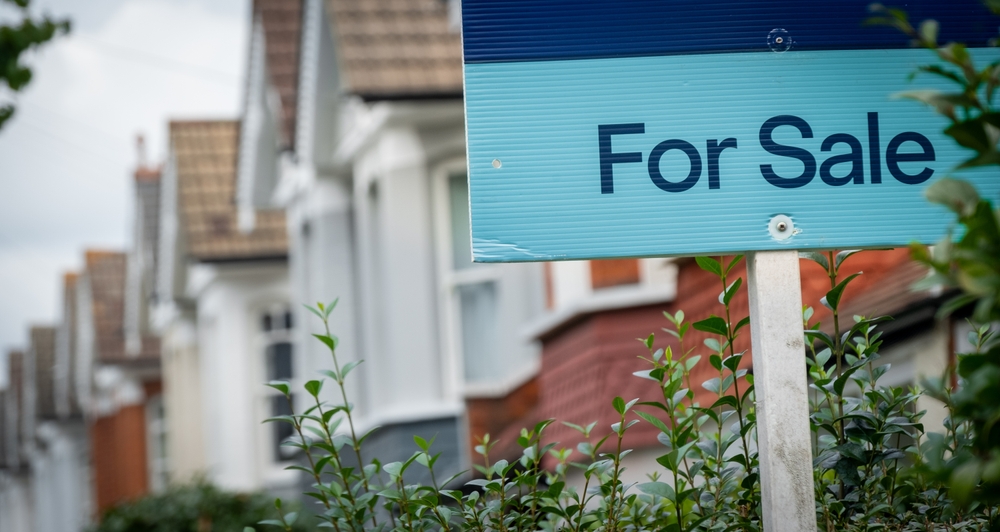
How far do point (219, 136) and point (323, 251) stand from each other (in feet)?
32.5

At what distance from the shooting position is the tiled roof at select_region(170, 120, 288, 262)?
21.6m

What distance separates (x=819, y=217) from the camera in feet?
8.80

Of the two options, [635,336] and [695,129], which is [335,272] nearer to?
[635,336]

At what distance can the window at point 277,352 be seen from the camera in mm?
22250

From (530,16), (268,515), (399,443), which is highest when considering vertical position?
(530,16)

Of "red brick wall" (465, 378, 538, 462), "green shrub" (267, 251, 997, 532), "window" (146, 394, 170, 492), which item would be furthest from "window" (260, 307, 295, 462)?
"green shrub" (267, 251, 997, 532)

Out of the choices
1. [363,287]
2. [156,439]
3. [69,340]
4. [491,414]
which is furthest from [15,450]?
[491,414]

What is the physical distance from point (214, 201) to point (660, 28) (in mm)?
20710

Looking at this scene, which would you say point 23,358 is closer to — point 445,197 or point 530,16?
point 445,197

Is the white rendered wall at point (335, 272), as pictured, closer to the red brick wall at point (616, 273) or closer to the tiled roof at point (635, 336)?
the tiled roof at point (635, 336)

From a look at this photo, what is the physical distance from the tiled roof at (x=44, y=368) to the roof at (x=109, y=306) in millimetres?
9842

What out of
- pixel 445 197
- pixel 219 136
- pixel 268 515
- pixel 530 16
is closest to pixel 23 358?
pixel 219 136

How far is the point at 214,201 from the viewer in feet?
74.6

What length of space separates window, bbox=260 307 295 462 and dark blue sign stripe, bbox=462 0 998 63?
19876 mm
